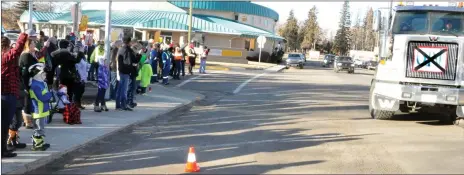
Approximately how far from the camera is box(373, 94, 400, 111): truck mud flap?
12.9 m

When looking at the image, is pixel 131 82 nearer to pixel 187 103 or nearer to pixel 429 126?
pixel 187 103

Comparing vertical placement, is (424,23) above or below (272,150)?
above

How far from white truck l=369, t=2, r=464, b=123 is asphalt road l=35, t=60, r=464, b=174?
63 centimetres

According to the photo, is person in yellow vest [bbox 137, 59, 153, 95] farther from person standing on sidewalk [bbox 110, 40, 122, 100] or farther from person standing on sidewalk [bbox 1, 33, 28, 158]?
person standing on sidewalk [bbox 1, 33, 28, 158]

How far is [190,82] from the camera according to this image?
23.9m

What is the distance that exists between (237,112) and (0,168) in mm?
8195

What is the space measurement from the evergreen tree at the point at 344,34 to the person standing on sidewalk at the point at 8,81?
108697 millimetres

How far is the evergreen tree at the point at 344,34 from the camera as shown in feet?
372

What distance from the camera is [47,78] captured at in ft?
36.0

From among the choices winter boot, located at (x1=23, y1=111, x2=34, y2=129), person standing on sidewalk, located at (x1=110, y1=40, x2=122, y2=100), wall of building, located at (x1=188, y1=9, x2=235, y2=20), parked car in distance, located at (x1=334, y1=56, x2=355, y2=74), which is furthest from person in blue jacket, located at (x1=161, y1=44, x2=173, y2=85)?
wall of building, located at (x1=188, y1=9, x2=235, y2=20)

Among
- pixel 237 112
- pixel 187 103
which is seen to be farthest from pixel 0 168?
pixel 187 103

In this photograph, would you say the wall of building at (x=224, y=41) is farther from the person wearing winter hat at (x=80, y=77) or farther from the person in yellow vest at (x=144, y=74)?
the person wearing winter hat at (x=80, y=77)

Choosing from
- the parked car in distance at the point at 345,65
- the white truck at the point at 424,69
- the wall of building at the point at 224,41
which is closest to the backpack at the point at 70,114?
the white truck at the point at 424,69

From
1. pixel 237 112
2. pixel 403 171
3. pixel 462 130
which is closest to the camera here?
pixel 403 171
